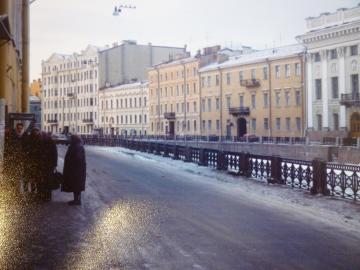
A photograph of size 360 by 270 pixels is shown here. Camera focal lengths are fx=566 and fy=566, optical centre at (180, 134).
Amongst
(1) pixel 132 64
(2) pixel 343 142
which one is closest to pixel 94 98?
(1) pixel 132 64

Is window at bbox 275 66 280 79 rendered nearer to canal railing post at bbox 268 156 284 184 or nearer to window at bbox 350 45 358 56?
window at bbox 350 45 358 56

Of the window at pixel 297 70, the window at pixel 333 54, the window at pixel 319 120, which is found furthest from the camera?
the window at pixel 297 70

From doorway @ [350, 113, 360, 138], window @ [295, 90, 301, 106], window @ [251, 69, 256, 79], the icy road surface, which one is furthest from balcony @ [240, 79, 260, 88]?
the icy road surface

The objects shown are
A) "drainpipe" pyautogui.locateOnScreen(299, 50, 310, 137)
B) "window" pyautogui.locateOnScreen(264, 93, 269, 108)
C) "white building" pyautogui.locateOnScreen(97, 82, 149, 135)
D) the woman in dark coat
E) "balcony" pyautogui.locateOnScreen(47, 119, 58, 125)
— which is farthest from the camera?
"balcony" pyautogui.locateOnScreen(47, 119, 58, 125)

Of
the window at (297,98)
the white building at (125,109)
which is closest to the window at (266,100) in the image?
the window at (297,98)

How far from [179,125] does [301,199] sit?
205ft

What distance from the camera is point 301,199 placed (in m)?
13.9

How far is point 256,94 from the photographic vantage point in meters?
63.3

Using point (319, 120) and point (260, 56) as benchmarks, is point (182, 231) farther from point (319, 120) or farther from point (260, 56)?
point (260, 56)

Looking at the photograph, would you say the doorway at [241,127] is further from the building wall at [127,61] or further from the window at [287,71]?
the building wall at [127,61]

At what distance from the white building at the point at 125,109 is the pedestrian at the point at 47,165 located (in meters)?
70.6

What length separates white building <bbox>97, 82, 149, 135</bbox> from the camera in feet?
276

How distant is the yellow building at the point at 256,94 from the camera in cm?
5778

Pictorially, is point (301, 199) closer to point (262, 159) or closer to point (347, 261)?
point (262, 159)
